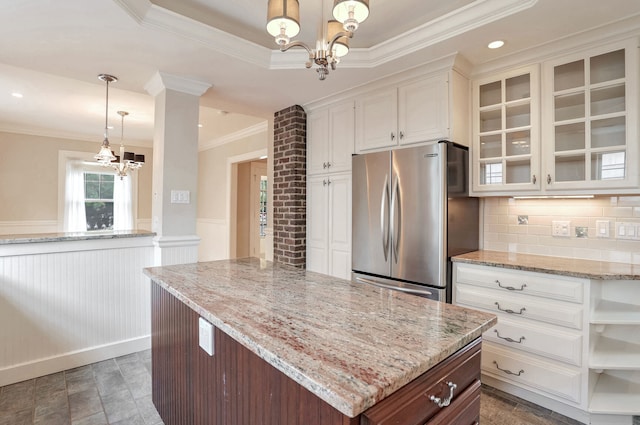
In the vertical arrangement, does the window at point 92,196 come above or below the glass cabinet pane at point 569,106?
below

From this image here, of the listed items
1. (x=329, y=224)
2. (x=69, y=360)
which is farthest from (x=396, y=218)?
(x=69, y=360)

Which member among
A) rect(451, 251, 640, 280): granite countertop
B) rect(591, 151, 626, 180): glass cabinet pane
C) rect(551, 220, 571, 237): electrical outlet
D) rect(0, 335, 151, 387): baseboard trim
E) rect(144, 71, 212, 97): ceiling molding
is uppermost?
rect(144, 71, 212, 97): ceiling molding

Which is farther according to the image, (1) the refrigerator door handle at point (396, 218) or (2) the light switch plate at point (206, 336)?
(1) the refrigerator door handle at point (396, 218)

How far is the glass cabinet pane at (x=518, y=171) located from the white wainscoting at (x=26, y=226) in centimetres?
659

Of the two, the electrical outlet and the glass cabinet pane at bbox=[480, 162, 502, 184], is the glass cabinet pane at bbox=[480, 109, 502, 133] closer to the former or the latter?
the glass cabinet pane at bbox=[480, 162, 502, 184]

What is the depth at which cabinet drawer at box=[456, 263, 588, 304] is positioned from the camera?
1.85 metres

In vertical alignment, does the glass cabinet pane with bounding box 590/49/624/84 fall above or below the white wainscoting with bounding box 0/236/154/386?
above

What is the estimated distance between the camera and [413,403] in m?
0.79

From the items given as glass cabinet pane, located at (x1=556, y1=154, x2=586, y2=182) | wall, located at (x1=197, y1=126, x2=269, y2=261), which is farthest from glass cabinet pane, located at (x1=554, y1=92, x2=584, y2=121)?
wall, located at (x1=197, y1=126, x2=269, y2=261)

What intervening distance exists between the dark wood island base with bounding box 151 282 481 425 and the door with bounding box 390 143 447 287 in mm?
1263

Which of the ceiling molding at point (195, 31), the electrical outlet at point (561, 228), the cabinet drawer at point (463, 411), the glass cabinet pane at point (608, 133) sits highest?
the ceiling molding at point (195, 31)

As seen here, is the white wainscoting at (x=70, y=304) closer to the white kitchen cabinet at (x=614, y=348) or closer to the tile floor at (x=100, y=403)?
the tile floor at (x=100, y=403)

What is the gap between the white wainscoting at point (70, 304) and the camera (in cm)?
230

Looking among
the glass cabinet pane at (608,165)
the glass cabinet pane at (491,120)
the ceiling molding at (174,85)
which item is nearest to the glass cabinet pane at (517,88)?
the glass cabinet pane at (491,120)
